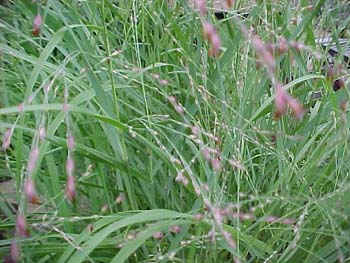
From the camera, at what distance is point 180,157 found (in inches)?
43.5

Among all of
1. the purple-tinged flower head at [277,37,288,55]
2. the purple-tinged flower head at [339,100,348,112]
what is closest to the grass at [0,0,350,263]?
the purple-tinged flower head at [339,100,348,112]

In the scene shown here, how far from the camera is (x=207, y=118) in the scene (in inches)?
55.9

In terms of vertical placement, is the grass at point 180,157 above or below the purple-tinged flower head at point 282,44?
below

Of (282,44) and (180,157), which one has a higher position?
(282,44)

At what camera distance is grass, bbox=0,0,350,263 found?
1.11m

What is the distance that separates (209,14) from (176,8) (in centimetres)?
28

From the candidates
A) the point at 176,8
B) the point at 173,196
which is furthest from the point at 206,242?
the point at 176,8

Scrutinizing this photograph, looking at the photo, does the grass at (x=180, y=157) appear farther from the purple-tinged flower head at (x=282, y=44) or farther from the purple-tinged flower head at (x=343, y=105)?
the purple-tinged flower head at (x=282, y=44)

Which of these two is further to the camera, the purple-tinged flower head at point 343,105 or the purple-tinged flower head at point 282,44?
the purple-tinged flower head at point 343,105

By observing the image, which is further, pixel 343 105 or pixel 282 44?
pixel 343 105

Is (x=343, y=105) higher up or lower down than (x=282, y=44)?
lower down

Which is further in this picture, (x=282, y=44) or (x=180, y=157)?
(x=180, y=157)

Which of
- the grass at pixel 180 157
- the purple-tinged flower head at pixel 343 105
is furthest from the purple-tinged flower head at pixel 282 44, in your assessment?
the purple-tinged flower head at pixel 343 105

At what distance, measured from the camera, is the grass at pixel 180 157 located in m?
1.11
